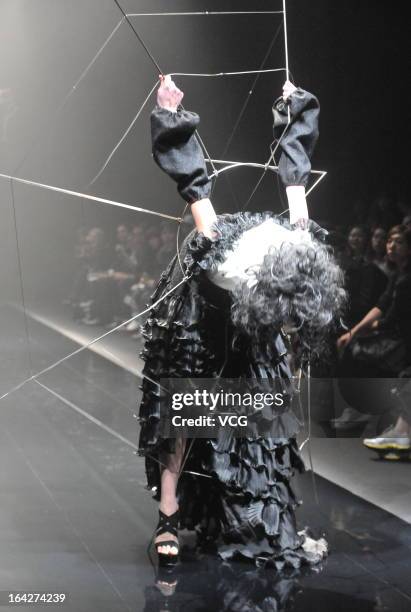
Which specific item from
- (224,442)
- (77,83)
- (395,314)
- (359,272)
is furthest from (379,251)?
(224,442)

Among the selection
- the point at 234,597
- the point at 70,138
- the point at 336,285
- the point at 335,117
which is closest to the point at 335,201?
the point at 335,117

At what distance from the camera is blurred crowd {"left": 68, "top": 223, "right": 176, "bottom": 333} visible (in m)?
3.46

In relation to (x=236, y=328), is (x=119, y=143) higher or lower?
higher

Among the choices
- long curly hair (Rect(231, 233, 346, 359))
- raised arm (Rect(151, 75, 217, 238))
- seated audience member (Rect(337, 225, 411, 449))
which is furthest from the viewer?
seated audience member (Rect(337, 225, 411, 449))

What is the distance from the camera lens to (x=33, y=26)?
→ 304cm

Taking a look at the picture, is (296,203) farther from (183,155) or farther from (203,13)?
(203,13)

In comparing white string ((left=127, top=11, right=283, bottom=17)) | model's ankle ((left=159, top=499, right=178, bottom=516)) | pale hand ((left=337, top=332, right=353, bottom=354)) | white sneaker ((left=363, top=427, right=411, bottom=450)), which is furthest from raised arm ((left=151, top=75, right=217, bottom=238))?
pale hand ((left=337, top=332, right=353, bottom=354))

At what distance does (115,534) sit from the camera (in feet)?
7.95

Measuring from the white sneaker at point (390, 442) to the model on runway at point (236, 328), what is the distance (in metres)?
0.82

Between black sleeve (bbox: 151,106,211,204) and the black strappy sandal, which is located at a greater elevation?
black sleeve (bbox: 151,106,211,204)

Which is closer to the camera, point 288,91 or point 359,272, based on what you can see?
point 288,91

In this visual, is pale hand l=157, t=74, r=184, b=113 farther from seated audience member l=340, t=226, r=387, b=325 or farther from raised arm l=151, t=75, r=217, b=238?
seated audience member l=340, t=226, r=387, b=325

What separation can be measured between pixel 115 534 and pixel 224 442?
353mm

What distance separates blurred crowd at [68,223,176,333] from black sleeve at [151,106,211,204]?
1.24 metres
